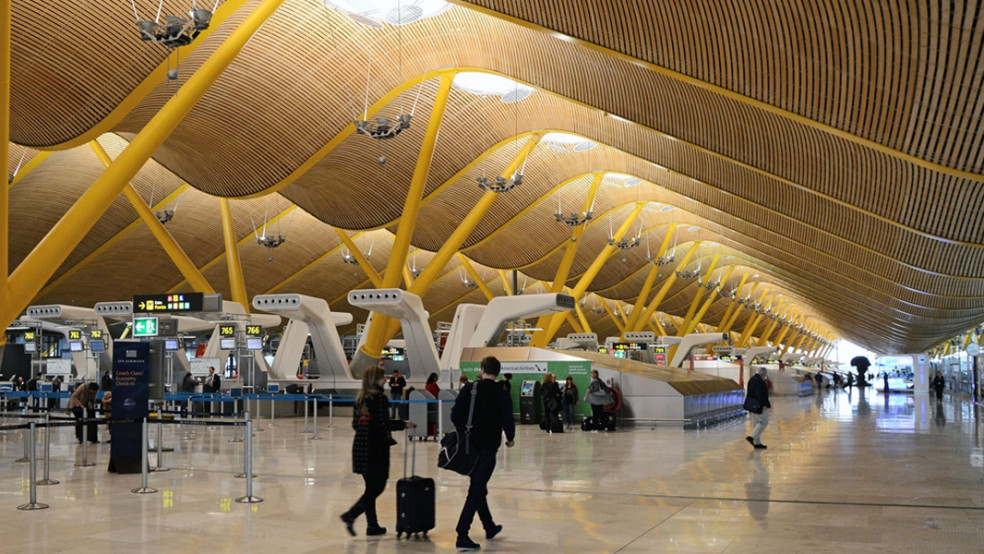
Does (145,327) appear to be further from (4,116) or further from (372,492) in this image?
(372,492)

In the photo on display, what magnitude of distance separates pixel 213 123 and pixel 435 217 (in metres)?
15.6

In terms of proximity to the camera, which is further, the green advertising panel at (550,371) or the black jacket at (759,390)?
the green advertising panel at (550,371)

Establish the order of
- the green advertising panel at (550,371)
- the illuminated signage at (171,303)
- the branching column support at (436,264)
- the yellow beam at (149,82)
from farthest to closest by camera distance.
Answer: the branching column support at (436,264) < the green advertising panel at (550,371) < the yellow beam at (149,82) < the illuminated signage at (171,303)

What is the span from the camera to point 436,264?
1342 inches

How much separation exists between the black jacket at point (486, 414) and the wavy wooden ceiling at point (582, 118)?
8321 mm

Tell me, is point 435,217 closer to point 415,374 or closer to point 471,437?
point 415,374

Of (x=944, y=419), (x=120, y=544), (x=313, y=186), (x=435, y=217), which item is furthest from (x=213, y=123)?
(x=944, y=419)

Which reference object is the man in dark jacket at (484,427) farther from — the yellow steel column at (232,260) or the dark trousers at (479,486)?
the yellow steel column at (232,260)

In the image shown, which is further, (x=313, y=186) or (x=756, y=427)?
(x=313, y=186)

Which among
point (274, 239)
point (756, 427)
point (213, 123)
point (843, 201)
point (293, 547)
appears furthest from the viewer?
point (274, 239)

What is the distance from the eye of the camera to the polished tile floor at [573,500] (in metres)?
7.43

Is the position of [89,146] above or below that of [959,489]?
above

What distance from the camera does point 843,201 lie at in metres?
23.0

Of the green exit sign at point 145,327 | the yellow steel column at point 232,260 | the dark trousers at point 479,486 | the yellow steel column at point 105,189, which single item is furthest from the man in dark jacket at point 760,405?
the yellow steel column at point 232,260
